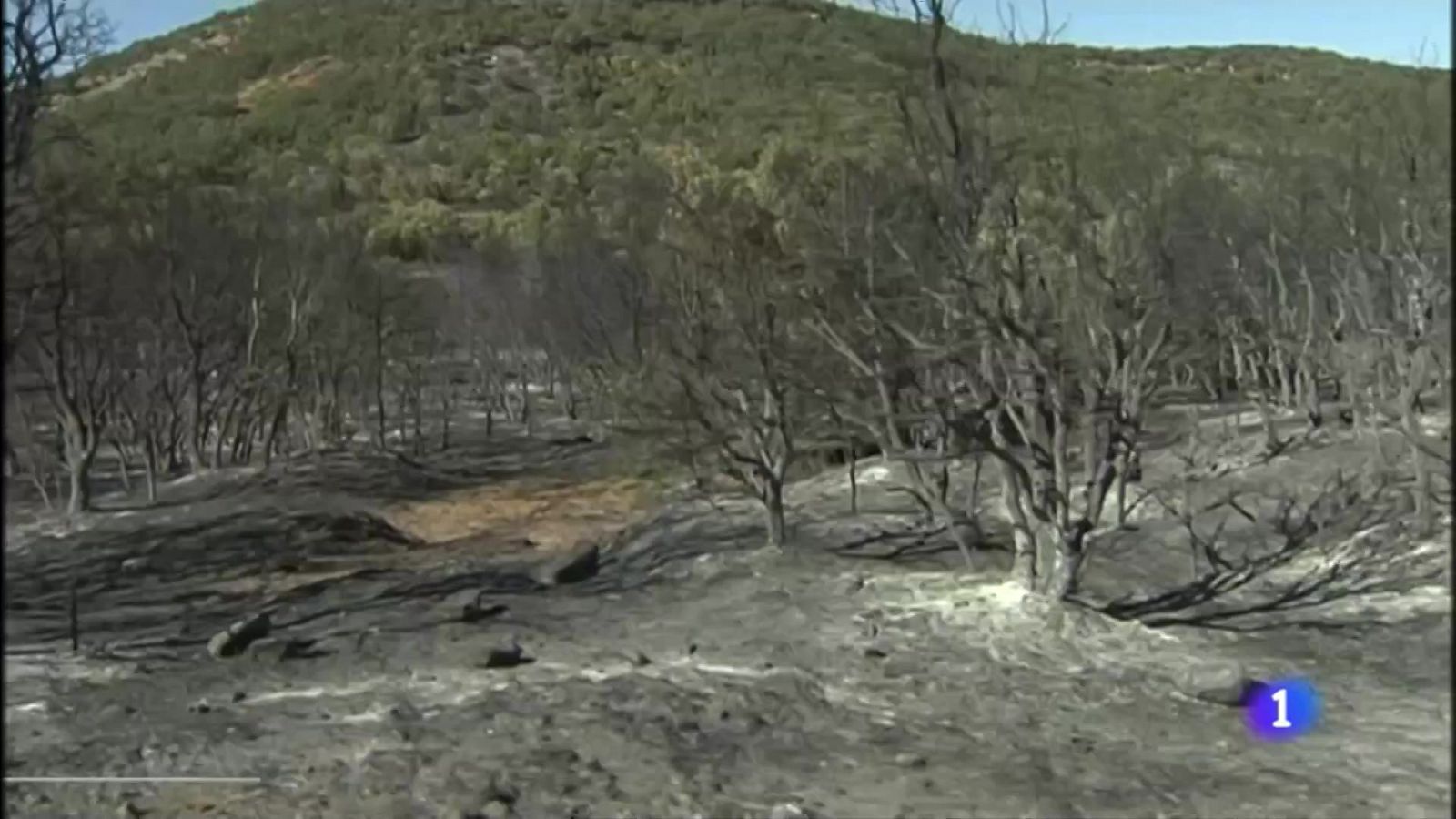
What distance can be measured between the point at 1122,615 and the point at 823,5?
5556cm

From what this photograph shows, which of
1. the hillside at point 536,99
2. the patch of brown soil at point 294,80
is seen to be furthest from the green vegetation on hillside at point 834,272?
the patch of brown soil at point 294,80

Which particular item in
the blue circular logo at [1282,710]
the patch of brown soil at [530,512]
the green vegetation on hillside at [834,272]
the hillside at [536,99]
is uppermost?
the hillside at [536,99]

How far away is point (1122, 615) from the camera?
11.9 m

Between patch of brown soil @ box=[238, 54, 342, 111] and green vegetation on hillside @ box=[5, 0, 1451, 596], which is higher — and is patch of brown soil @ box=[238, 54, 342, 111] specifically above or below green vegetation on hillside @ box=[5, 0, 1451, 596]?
above

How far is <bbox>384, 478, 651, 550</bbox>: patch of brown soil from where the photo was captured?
21300 mm

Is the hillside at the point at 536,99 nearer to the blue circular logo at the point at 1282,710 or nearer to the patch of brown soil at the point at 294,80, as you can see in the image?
the patch of brown soil at the point at 294,80

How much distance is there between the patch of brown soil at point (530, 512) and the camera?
2130 centimetres

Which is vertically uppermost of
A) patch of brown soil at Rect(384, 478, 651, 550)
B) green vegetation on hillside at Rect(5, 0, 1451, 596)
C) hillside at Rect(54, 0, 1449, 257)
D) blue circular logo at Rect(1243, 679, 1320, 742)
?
hillside at Rect(54, 0, 1449, 257)

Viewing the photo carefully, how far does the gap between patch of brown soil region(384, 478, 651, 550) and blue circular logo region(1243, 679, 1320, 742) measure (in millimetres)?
10796

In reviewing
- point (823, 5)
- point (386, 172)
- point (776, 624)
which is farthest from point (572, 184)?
point (776, 624)

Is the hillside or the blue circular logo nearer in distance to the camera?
the blue circular logo

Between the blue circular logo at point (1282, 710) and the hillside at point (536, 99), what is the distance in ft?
41.6

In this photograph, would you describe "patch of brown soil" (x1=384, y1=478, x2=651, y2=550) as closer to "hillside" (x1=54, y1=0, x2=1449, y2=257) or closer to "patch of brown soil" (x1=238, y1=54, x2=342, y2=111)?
"hillside" (x1=54, y1=0, x2=1449, y2=257)

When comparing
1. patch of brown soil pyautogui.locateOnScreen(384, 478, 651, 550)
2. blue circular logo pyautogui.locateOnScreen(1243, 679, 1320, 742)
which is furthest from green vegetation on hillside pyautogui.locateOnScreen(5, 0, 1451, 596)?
blue circular logo pyautogui.locateOnScreen(1243, 679, 1320, 742)
